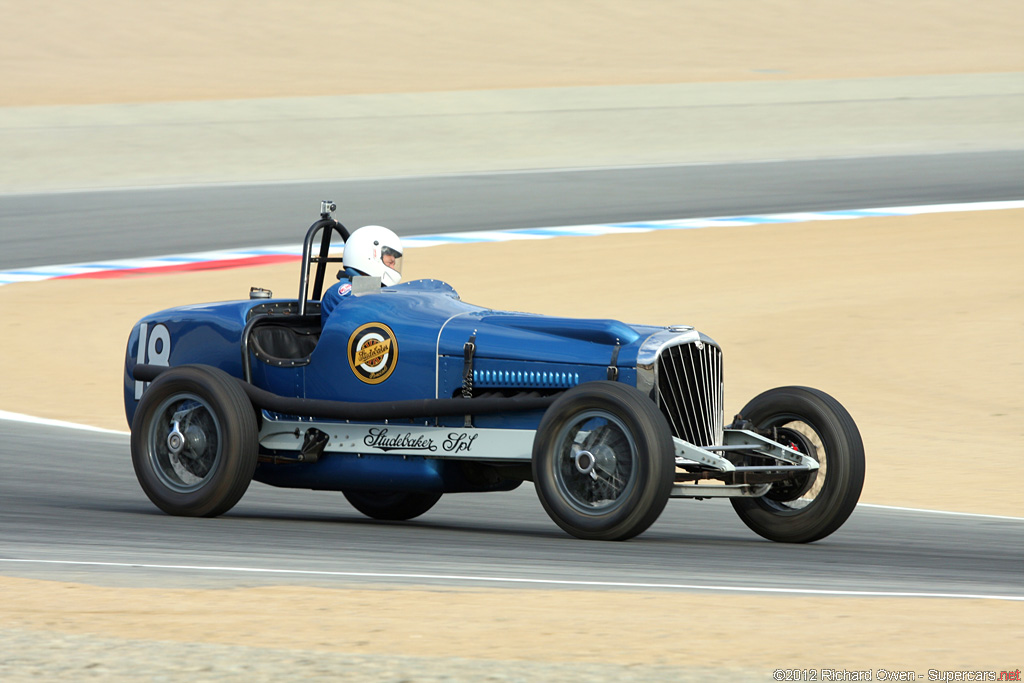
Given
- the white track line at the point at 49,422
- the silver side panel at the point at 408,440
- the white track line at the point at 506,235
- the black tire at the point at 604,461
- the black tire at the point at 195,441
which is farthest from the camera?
the white track line at the point at 506,235

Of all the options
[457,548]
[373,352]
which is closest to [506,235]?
[373,352]

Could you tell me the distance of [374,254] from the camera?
9.00 m

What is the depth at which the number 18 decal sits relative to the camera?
9.27 m

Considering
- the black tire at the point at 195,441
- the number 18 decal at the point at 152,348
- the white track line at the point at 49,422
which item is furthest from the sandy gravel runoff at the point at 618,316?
the number 18 decal at the point at 152,348

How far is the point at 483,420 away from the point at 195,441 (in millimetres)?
1539

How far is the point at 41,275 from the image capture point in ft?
60.5

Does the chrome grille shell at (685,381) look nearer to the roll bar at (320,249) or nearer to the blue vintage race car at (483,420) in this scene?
the blue vintage race car at (483,420)

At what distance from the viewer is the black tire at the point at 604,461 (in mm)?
7391

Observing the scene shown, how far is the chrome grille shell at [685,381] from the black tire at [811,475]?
28 centimetres

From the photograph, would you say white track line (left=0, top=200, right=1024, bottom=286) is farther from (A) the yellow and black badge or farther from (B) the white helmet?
(A) the yellow and black badge

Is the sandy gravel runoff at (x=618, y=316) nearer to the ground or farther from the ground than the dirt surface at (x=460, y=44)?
nearer to the ground

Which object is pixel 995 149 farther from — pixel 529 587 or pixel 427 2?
pixel 427 2

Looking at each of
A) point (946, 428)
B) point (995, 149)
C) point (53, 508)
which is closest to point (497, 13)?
point (995, 149)

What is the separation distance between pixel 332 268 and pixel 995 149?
13.7m
